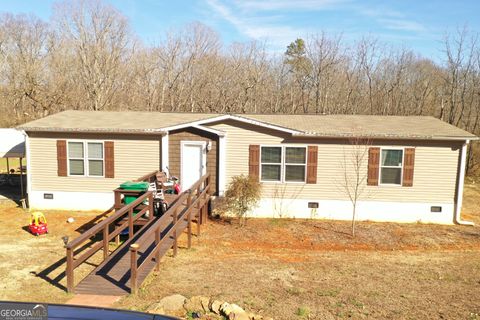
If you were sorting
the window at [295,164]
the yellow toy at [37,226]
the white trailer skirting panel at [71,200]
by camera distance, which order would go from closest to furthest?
the yellow toy at [37,226] → the window at [295,164] → the white trailer skirting panel at [71,200]

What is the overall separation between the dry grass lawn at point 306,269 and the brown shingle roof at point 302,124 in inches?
124

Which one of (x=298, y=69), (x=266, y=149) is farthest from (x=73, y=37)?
(x=266, y=149)

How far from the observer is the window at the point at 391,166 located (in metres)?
12.4

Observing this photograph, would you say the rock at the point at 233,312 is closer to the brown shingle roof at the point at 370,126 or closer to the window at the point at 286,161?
the window at the point at 286,161

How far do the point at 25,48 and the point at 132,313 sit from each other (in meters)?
43.4

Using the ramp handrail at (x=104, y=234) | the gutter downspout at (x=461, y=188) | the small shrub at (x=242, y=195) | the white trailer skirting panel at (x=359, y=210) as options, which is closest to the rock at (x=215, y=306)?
the ramp handrail at (x=104, y=234)

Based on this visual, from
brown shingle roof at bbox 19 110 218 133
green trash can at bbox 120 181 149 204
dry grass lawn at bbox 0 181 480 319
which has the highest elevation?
brown shingle roof at bbox 19 110 218 133

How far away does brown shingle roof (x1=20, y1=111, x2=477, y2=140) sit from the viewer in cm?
1214

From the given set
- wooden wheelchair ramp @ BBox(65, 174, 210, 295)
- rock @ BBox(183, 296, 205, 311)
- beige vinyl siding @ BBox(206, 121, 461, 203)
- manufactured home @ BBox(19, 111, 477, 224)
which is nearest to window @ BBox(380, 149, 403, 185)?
manufactured home @ BBox(19, 111, 477, 224)

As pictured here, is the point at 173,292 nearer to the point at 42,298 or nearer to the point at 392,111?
the point at 42,298

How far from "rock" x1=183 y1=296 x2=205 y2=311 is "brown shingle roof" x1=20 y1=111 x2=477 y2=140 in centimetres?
767

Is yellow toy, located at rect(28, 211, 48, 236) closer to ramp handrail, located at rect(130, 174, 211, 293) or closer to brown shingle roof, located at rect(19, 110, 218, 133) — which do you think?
brown shingle roof, located at rect(19, 110, 218, 133)

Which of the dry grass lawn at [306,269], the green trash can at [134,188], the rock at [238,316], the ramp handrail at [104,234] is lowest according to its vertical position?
the dry grass lawn at [306,269]

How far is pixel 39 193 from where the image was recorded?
44.1 feet
